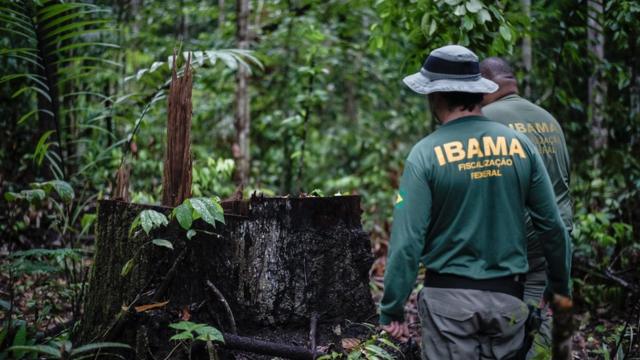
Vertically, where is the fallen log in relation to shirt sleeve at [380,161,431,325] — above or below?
below

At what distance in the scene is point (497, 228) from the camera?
8.55 feet

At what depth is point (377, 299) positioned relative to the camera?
588 cm

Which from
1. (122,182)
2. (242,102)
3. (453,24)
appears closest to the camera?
(122,182)

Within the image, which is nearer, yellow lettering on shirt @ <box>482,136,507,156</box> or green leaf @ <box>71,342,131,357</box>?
yellow lettering on shirt @ <box>482,136,507,156</box>

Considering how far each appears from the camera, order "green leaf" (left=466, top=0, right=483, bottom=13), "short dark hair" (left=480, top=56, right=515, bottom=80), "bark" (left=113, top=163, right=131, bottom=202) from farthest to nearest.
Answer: "green leaf" (left=466, top=0, right=483, bottom=13), "bark" (left=113, top=163, right=131, bottom=202), "short dark hair" (left=480, top=56, right=515, bottom=80)

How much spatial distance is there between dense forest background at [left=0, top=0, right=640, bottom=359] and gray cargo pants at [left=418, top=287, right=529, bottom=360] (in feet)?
4.50

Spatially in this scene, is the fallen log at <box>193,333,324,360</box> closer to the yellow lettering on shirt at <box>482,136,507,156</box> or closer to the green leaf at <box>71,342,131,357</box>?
the green leaf at <box>71,342,131,357</box>

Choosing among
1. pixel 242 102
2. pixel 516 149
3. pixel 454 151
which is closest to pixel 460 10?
pixel 516 149

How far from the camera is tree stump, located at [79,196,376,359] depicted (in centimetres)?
344

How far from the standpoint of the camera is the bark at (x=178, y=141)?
3.66 metres

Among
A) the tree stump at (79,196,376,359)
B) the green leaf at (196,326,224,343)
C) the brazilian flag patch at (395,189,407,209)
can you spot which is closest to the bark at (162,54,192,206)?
the tree stump at (79,196,376,359)

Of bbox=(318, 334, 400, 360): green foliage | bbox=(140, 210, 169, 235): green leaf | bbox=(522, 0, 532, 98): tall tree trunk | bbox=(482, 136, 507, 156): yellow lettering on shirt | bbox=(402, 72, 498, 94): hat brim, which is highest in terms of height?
bbox=(522, 0, 532, 98): tall tree trunk

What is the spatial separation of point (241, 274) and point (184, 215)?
0.58 m

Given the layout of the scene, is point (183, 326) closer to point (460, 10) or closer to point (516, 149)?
point (516, 149)
